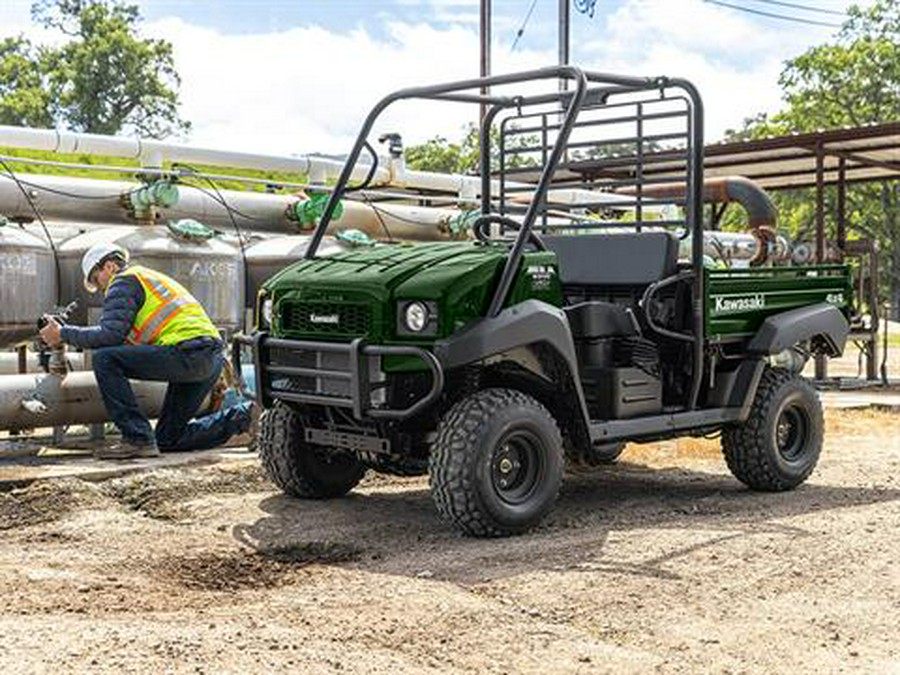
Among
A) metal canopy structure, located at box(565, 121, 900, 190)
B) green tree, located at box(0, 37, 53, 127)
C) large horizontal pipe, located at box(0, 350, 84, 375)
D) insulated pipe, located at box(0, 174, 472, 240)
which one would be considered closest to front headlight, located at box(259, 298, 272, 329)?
large horizontal pipe, located at box(0, 350, 84, 375)

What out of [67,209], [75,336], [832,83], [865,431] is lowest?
[865,431]

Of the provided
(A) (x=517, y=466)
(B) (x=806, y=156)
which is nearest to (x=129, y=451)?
(A) (x=517, y=466)

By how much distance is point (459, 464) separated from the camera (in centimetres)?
681

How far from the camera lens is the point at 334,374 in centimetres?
715

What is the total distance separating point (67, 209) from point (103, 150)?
1.51m

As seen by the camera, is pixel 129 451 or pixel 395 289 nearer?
pixel 395 289

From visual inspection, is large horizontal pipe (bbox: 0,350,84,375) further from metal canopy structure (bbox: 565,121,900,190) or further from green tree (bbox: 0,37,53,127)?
green tree (bbox: 0,37,53,127)

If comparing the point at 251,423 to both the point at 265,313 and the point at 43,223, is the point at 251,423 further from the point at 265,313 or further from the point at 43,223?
the point at 43,223

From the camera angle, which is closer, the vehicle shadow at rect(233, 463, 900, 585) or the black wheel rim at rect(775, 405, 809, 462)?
the vehicle shadow at rect(233, 463, 900, 585)

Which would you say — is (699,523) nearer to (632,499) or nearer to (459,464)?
(632,499)

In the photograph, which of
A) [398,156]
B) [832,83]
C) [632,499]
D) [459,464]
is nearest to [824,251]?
[398,156]

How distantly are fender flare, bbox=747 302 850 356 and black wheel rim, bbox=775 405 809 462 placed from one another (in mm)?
492

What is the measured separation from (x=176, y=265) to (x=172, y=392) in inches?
98.4

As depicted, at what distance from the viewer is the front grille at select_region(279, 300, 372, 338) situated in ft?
23.2
